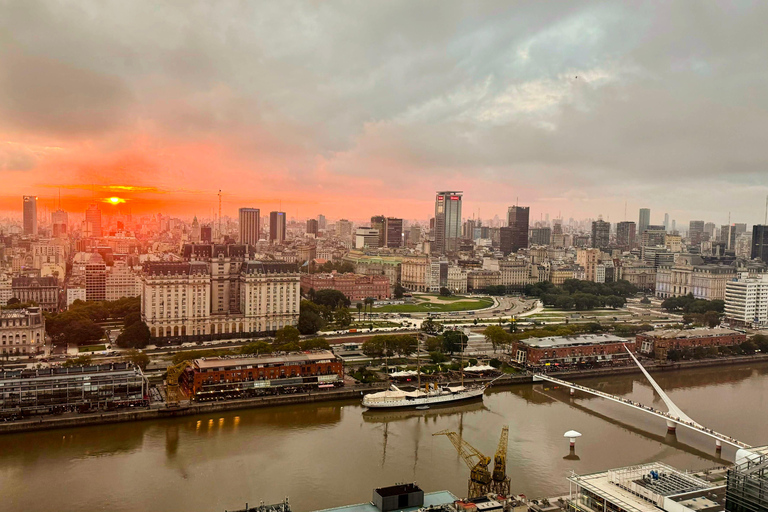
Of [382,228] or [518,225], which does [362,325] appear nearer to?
[382,228]

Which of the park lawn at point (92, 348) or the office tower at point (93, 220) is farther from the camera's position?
the office tower at point (93, 220)

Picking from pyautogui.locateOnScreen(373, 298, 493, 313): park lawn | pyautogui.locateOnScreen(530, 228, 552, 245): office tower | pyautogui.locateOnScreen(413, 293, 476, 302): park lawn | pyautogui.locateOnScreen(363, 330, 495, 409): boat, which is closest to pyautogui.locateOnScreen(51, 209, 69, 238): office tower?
pyautogui.locateOnScreen(413, 293, 476, 302): park lawn

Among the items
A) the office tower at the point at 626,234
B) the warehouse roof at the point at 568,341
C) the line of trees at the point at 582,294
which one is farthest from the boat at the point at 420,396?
the office tower at the point at 626,234

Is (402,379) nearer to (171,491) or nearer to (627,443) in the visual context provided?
(627,443)

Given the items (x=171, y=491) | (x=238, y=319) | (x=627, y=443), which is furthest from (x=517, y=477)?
(x=238, y=319)

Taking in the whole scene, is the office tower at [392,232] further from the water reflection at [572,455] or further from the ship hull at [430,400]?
the water reflection at [572,455]

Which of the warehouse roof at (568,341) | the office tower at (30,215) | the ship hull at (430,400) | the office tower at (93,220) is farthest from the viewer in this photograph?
the office tower at (93,220)

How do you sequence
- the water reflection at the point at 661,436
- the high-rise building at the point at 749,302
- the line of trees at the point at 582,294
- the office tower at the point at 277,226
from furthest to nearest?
the office tower at the point at 277,226 → the line of trees at the point at 582,294 → the high-rise building at the point at 749,302 → the water reflection at the point at 661,436
